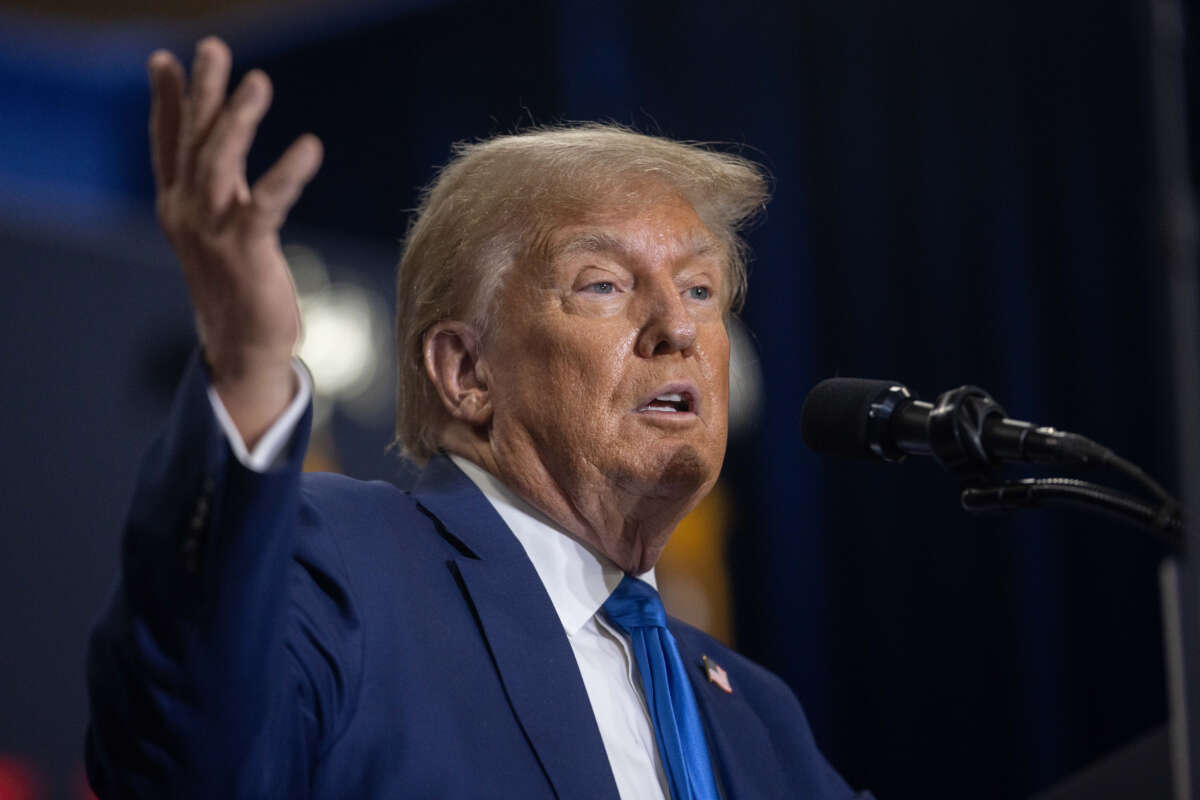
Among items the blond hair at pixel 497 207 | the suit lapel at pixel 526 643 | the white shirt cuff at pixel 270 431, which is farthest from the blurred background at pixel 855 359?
the white shirt cuff at pixel 270 431

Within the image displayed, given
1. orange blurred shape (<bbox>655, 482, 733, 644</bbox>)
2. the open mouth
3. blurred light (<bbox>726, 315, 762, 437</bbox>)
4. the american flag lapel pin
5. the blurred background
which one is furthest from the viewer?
orange blurred shape (<bbox>655, 482, 733, 644</bbox>)

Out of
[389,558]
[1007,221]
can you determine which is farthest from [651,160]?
[1007,221]

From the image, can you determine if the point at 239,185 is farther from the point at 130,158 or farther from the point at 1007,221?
the point at 130,158

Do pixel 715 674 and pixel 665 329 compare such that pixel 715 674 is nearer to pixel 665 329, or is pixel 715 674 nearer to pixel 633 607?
pixel 633 607

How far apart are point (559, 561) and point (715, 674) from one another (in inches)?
15.2

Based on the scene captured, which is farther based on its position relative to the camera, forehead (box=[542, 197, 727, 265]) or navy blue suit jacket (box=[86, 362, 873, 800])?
forehead (box=[542, 197, 727, 265])

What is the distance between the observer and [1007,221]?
376cm

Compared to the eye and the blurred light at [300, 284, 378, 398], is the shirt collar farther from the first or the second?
the blurred light at [300, 284, 378, 398]

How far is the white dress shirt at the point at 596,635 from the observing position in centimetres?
154

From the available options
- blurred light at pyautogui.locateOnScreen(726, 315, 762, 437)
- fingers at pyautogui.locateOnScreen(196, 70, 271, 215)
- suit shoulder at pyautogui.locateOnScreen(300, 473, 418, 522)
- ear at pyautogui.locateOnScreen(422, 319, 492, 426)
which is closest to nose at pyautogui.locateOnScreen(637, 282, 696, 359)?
ear at pyautogui.locateOnScreen(422, 319, 492, 426)

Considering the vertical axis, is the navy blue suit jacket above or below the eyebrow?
below

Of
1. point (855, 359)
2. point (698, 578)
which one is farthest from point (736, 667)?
point (698, 578)

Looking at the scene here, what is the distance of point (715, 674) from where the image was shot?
191cm

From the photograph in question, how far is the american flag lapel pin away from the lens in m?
1.89
